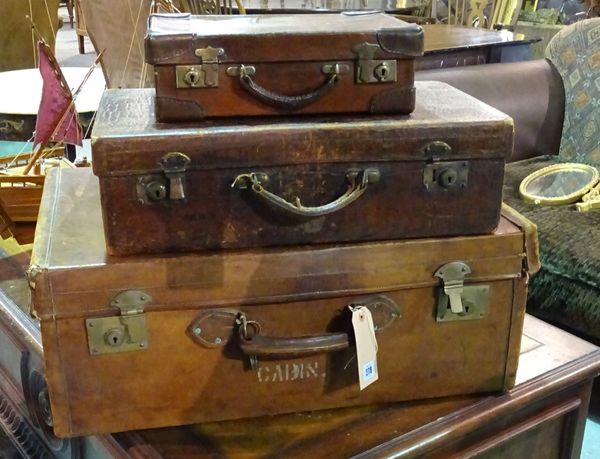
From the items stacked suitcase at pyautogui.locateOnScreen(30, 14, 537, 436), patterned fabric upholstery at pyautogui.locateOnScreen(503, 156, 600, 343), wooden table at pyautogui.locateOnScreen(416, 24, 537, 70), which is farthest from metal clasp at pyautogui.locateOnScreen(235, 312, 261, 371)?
wooden table at pyautogui.locateOnScreen(416, 24, 537, 70)

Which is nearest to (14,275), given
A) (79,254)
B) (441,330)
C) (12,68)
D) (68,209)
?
(68,209)

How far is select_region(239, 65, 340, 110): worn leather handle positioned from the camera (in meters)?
0.87

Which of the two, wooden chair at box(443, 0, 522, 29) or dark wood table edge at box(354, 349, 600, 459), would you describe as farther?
wooden chair at box(443, 0, 522, 29)

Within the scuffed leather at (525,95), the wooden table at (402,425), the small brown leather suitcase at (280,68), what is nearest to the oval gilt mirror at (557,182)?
the scuffed leather at (525,95)

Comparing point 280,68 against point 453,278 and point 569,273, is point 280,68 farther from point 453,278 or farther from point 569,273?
point 569,273

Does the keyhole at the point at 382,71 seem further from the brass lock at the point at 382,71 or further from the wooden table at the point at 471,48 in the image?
the wooden table at the point at 471,48

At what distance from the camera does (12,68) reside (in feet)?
11.7

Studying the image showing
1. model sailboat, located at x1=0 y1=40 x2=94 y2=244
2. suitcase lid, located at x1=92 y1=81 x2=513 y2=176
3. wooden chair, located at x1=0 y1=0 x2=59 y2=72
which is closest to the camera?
suitcase lid, located at x1=92 y1=81 x2=513 y2=176

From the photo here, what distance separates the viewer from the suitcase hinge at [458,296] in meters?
0.93

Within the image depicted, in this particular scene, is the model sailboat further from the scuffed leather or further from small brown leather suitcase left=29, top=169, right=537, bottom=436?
the scuffed leather

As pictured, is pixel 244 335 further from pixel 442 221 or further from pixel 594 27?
pixel 594 27

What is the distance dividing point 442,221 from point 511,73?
58.3 inches

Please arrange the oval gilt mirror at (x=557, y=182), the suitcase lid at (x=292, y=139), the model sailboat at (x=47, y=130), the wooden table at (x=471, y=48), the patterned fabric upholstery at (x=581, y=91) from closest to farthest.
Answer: the suitcase lid at (x=292, y=139), the model sailboat at (x=47, y=130), the oval gilt mirror at (x=557, y=182), the patterned fabric upholstery at (x=581, y=91), the wooden table at (x=471, y=48)

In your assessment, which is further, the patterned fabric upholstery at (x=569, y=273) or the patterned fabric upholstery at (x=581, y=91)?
the patterned fabric upholstery at (x=581, y=91)
